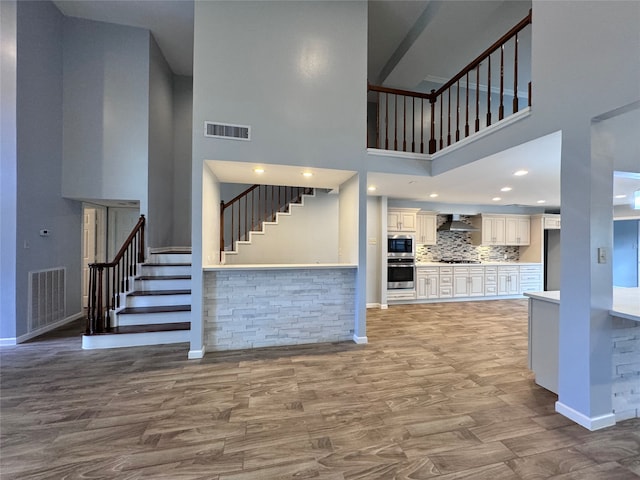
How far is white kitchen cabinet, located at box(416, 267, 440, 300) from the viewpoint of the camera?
636 cm

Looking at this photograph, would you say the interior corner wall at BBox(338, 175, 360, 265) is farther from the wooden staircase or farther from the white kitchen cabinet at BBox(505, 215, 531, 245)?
the white kitchen cabinet at BBox(505, 215, 531, 245)

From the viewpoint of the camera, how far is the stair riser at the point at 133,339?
3.53 m

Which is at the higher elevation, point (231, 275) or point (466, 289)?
point (231, 275)

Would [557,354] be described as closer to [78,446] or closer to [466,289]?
[78,446]

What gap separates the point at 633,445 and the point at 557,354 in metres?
0.73

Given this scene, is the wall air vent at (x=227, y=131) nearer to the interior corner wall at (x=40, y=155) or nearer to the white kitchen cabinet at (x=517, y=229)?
the interior corner wall at (x=40, y=155)

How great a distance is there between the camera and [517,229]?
7.29 m

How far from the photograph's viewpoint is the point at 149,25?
4.75 metres

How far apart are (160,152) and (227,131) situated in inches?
116

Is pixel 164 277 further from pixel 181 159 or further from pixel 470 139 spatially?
pixel 470 139

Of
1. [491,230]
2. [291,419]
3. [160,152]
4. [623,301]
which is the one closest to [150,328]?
[291,419]

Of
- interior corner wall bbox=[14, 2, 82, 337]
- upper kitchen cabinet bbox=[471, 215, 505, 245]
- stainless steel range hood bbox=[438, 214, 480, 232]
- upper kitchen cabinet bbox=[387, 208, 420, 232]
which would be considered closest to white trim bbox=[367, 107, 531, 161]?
upper kitchen cabinet bbox=[387, 208, 420, 232]

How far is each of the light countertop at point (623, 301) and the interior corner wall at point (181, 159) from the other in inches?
248

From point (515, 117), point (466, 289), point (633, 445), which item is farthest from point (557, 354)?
point (466, 289)
